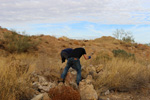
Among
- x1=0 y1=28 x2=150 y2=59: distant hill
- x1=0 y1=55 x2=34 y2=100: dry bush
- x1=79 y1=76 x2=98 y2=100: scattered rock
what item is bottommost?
x1=79 y1=76 x2=98 y2=100: scattered rock

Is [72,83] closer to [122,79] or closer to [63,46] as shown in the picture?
[122,79]

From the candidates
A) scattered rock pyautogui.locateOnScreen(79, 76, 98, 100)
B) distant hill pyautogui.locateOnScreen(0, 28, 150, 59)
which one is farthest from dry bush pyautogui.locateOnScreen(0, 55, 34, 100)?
distant hill pyautogui.locateOnScreen(0, 28, 150, 59)

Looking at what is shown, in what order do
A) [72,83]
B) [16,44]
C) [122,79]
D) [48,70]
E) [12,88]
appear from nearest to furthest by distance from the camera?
[12,88] < [72,83] < [122,79] < [48,70] < [16,44]

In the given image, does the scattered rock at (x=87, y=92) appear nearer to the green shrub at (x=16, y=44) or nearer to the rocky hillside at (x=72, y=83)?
the rocky hillside at (x=72, y=83)

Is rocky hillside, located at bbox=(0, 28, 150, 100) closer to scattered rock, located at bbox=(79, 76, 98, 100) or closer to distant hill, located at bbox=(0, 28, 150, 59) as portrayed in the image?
scattered rock, located at bbox=(79, 76, 98, 100)

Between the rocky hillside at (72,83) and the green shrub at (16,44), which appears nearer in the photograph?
the rocky hillside at (72,83)

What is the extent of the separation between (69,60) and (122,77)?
7.72 feet

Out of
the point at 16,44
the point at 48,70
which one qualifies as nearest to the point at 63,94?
the point at 48,70

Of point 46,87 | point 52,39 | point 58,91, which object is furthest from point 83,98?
point 52,39

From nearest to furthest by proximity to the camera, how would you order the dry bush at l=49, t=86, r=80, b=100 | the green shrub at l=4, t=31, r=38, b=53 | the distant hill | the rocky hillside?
1. the dry bush at l=49, t=86, r=80, b=100
2. the rocky hillside
3. the green shrub at l=4, t=31, r=38, b=53
4. the distant hill

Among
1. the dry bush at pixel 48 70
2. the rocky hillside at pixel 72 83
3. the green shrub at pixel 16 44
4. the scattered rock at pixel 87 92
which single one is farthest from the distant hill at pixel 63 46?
the scattered rock at pixel 87 92

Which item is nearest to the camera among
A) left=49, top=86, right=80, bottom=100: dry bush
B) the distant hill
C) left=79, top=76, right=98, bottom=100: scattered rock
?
left=49, top=86, right=80, bottom=100: dry bush

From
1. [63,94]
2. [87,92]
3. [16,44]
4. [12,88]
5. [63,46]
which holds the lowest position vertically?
[87,92]

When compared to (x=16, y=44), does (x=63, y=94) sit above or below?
below
